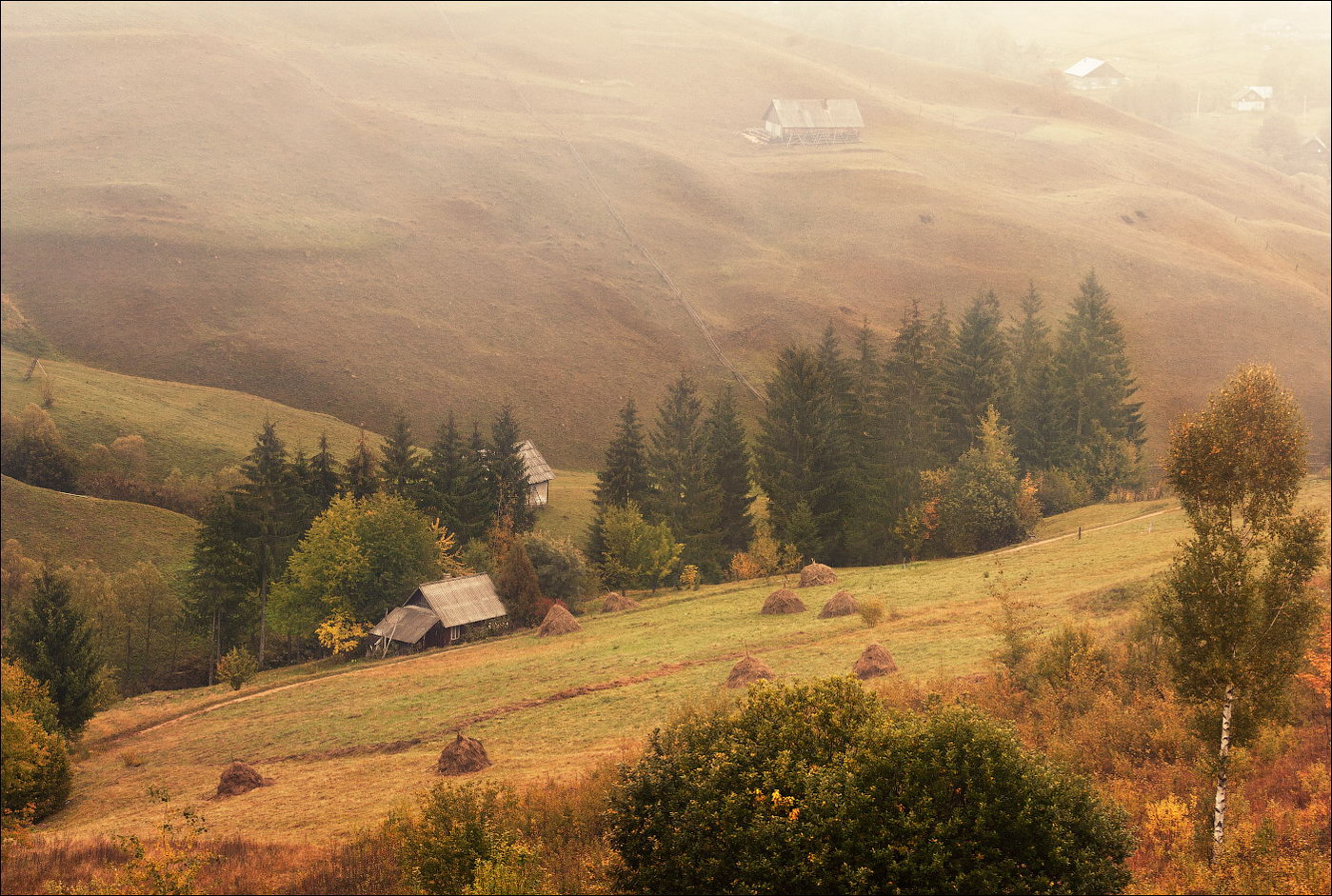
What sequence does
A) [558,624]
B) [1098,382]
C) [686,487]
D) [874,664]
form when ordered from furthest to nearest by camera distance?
[1098,382] → [686,487] → [558,624] → [874,664]

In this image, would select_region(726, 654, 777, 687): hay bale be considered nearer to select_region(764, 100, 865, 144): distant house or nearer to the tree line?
the tree line

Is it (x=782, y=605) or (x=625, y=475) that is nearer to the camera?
(x=782, y=605)

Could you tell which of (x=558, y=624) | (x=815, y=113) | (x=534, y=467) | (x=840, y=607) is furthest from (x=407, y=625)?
(x=815, y=113)

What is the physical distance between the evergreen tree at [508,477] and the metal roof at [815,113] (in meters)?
116

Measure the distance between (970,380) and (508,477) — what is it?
38.7 metres

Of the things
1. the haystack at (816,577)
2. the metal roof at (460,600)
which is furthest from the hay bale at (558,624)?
the haystack at (816,577)

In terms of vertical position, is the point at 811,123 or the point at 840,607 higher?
the point at 811,123

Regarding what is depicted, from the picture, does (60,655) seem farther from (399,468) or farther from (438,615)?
(399,468)

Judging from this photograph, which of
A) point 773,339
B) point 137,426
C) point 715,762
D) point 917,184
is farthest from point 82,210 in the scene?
point 715,762

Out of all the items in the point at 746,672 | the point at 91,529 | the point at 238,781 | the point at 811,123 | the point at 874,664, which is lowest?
the point at 238,781

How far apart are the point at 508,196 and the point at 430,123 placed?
29047mm

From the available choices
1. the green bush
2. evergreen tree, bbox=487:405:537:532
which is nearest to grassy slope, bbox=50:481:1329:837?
the green bush

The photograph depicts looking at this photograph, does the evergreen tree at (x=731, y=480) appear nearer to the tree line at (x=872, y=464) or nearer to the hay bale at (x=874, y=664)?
the tree line at (x=872, y=464)

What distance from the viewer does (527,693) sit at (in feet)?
133
